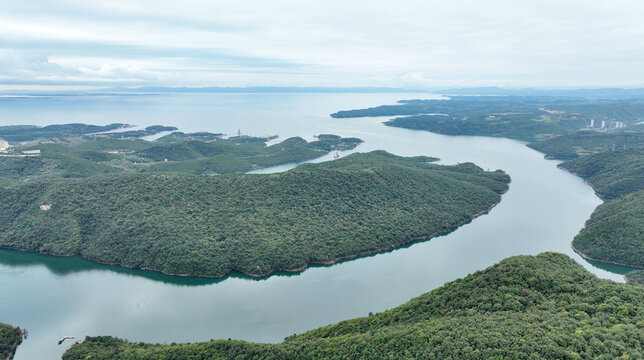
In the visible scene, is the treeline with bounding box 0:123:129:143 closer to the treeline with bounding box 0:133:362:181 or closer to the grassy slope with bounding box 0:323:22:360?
the treeline with bounding box 0:133:362:181

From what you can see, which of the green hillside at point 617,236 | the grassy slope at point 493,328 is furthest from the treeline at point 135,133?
the green hillside at point 617,236

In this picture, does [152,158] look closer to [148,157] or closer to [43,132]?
[148,157]

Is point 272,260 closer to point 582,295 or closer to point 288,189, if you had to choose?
point 288,189

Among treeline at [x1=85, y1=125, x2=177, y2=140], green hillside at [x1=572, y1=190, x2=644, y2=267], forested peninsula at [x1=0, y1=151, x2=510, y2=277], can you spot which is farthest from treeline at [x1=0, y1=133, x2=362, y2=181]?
green hillside at [x1=572, y1=190, x2=644, y2=267]

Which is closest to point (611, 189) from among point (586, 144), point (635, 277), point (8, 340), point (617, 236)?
point (617, 236)

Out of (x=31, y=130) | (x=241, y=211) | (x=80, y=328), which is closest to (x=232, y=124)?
(x=31, y=130)

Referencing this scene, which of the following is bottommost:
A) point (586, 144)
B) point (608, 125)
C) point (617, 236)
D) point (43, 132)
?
point (617, 236)
